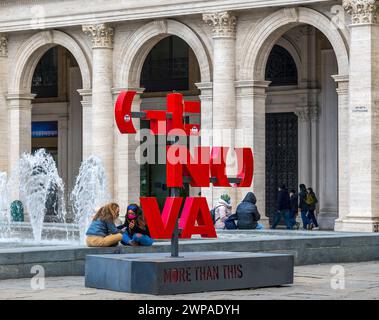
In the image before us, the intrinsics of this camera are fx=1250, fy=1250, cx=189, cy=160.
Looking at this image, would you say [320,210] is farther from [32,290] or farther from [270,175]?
[32,290]

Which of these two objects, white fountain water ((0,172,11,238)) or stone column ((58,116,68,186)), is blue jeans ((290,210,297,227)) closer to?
white fountain water ((0,172,11,238))

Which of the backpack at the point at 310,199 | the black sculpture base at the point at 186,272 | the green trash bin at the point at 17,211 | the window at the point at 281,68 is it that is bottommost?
the black sculpture base at the point at 186,272

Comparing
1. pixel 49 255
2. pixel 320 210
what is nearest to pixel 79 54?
pixel 320 210

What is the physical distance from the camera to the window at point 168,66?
44.9 metres

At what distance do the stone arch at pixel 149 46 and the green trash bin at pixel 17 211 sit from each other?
573 centimetres

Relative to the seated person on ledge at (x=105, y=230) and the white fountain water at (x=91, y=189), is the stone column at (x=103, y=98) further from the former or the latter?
the seated person on ledge at (x=105, y=230)

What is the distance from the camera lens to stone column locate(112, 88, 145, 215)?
4031cm

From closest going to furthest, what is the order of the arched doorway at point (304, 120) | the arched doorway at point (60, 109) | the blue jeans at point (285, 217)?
the blue jeans at point (285, 217) → the arched doorway at point (304, 120) → the arched doorway at point (60, 109)

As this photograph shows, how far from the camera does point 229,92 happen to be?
37562mm

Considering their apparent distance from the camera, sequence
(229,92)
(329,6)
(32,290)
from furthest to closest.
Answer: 1. (229,92)
2. (329,6)
3. (32,290)

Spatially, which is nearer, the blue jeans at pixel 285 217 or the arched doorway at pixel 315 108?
the blue jeans at pixel 285 217

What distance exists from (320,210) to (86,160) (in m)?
7.85

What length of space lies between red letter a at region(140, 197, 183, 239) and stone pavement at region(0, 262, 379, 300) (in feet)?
3.55

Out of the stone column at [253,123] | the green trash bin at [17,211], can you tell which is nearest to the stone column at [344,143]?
the stone column at [253,123]
